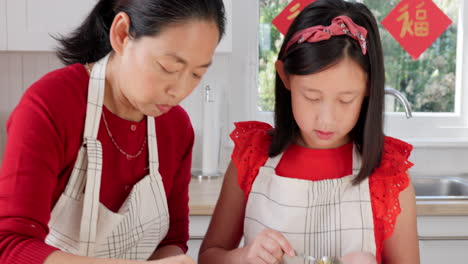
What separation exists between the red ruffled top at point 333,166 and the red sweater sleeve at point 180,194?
0.12 m

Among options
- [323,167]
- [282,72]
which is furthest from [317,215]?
[282,72]

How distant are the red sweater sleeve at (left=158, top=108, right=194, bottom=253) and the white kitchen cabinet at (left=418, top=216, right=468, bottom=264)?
0.93 meters

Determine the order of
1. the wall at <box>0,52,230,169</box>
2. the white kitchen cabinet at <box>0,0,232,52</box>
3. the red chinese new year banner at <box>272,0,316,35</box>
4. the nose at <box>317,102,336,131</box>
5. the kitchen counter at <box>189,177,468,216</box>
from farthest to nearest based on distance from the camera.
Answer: the red chinese new year banner at <box>272,0,316,35</box> → the wall at <box>0,52,230,169</box> → the white kitchen cabinet at <box>0,0,232,52</box> → the kitchen counter at <box>189,177,468,216</box> → the nose at <box>317,102,336,131</box>

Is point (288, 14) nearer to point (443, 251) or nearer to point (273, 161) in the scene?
point (443, 251)

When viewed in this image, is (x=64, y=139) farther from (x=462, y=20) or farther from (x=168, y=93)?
(x=462, y=20)

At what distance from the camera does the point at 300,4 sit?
2463 millimetres

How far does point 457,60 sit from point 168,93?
1.91 meters

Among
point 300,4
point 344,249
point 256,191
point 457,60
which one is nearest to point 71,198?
point 256,191

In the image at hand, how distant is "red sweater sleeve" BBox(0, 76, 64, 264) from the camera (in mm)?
884

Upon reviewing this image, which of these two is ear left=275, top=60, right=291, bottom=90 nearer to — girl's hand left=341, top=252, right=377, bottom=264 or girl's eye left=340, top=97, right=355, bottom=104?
girl's eye left=340, top=97, right=355, bottom=104

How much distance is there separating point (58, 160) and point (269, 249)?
1.35ft

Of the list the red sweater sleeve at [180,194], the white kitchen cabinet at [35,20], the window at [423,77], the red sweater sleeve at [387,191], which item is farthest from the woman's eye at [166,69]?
the window at [423,77]

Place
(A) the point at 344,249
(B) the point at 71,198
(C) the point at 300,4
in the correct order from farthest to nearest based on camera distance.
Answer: (C) the point at 300,4, (A) the point at 344,249, (B) the point at 71,198

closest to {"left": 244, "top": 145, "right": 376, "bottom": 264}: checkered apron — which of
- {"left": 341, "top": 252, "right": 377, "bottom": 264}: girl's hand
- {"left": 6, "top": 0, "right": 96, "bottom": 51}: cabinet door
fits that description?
{"left": 341, "top": 252, "right": 377, "bottom": 264}: girl's hand
